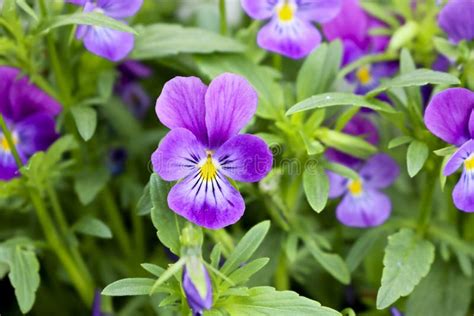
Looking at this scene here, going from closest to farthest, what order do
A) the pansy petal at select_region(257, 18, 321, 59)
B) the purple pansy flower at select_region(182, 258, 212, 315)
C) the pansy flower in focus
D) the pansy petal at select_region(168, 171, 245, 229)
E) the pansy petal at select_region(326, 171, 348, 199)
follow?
the purple pansy flower at select_region(182, 258, 212, 315)
the pansy petal at select_region(168, 171, 245, 229)
the pansy petal at select_region(257, 18, 321, 59)
the pansy petal at select_region(326, 171, 348, 199)
the pansy flower in focus

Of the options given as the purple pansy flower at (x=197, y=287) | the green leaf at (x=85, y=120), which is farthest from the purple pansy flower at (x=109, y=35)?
the purple pansy flower at (x=197, y=287)

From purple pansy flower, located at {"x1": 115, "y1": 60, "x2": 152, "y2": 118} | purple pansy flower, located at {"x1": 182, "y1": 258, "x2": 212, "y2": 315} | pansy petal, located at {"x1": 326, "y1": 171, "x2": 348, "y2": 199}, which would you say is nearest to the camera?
purple pansy flower, located at {"x1": 182, "y1": 258, "x2": 212, "y2": 315}

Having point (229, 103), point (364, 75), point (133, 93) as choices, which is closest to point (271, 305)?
point (229, 103)

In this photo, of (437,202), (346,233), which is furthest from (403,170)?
(346,233)

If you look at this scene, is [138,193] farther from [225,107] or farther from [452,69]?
[452,69]

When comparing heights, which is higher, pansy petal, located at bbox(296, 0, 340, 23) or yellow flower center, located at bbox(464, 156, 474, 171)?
pansy petal, located at bbox(296, 0, 340, 23)

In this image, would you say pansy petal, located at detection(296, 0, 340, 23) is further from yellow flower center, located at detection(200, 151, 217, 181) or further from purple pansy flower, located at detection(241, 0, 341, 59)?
yellow flower center, located at detection(200, 151, 217, 181)

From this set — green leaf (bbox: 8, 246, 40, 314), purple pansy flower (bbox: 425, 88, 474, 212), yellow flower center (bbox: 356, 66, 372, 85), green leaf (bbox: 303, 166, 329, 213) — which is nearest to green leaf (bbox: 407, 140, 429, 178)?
purple pansy flower (bbox: 425, 88, 474, 212)
